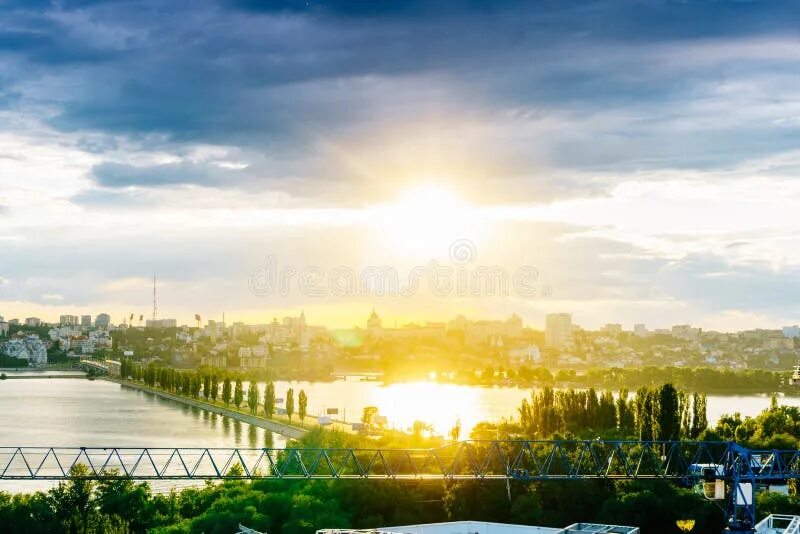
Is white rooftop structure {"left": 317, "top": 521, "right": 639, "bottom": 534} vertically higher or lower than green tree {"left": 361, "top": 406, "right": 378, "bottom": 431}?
higher

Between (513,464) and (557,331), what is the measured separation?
55.9 metres

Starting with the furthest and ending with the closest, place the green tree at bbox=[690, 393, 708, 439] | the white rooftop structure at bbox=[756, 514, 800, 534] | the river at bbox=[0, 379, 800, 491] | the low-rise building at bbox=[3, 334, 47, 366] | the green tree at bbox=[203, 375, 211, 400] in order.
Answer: the low-rise building at bbox=[3, 334, 47, 366] → the green tree at bbox=[203, 375, 211, 400] → the river at bbox=[0, 379, 800, 491] → the green tree at bbox=[690, 393, 708, 439] → the white rooftop structure at bbox=[756, 514, 800, 534]

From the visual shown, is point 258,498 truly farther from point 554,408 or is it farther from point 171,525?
point 554,408

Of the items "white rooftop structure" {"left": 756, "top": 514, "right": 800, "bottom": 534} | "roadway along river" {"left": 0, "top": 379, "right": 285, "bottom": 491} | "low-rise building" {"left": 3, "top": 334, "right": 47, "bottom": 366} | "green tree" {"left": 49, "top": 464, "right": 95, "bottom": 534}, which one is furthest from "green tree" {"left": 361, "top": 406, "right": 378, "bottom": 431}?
"low-rise building" {"left": 3, "top": 334, "right": 47, "bottom": 366}

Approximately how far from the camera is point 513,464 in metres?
11.8

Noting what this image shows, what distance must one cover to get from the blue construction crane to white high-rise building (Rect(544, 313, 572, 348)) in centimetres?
4831

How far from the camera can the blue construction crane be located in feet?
25.7

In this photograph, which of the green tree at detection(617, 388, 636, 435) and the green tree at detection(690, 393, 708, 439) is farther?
the green tree at detection(617, 388, 636, 435)

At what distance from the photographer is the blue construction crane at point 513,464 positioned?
785cm

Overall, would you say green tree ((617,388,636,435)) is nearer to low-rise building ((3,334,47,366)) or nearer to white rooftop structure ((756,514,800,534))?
white rooftop structure ((756,514,800,534))

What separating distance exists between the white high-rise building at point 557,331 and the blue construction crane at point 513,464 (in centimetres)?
4831

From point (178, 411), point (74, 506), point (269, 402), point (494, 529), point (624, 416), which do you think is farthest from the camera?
point (178, 411)

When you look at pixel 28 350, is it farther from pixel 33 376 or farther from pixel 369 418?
pixel 369 418

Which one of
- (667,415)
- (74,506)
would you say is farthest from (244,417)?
(74,506)
